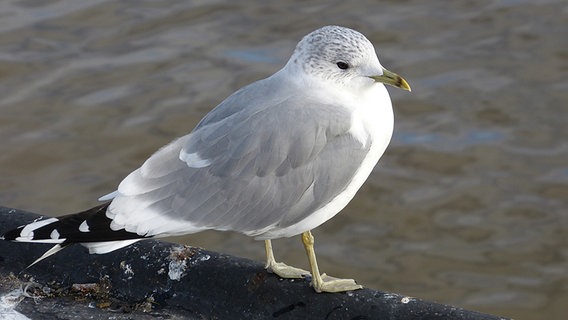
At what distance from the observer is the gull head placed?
2877 millimetres

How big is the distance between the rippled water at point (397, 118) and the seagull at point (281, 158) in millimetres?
1981

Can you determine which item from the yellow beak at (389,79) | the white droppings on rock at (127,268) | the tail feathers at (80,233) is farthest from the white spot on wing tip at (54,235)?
the yellow beak at (389,79)

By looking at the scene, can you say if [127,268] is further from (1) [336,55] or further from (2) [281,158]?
(1) [336,55]

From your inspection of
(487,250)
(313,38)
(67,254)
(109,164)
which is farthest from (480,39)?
(67,254)

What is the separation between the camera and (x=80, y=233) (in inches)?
103

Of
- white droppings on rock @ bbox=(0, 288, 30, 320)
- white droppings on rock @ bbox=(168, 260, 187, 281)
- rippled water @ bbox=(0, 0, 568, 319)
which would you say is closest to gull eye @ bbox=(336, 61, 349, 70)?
white droppings on rock @ bbox=(168, 260, 187, 281)

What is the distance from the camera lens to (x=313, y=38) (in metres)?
2.93

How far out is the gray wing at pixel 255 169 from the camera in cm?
→ 280

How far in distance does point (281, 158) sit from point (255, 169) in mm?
79

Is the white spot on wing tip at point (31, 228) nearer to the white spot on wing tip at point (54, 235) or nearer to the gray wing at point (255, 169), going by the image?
the white spot on wing tip at point (54, 235)

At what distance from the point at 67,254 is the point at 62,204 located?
97.7 inches

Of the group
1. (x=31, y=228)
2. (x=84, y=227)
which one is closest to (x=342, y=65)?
(x=84, y=227)

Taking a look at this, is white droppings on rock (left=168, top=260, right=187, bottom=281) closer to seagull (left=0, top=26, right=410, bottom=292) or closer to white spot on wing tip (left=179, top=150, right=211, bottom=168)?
seagull (left=0, top=26, right=410, bottom=292)

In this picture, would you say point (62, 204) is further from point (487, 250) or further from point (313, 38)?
point (313, 38)
